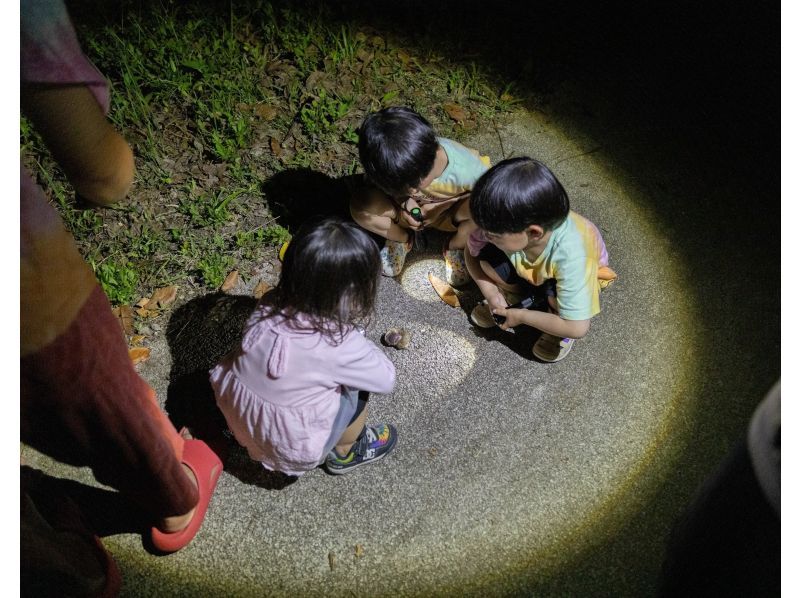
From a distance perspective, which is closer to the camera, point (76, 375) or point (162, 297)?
point (76, 375)

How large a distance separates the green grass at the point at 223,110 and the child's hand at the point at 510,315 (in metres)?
1.18

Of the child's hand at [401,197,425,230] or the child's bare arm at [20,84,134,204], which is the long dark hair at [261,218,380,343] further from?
the child's hand at [401,197,425,230]

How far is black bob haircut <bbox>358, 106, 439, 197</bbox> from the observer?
2279 mm

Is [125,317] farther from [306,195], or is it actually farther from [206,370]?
[306,195]

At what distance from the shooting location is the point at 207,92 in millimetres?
3299

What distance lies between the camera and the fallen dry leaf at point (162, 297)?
8.61 ft

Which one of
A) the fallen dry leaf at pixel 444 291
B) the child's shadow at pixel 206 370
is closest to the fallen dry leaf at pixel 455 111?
the fallen dry leaf at pixel 444 291

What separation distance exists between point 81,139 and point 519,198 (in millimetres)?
1416

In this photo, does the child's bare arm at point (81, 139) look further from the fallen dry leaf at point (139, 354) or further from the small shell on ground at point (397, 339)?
the small shell on ground at point (397, 339)

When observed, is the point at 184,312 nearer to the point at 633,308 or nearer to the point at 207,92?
the point at 207,92

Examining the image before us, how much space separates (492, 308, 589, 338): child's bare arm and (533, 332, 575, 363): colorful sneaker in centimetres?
14

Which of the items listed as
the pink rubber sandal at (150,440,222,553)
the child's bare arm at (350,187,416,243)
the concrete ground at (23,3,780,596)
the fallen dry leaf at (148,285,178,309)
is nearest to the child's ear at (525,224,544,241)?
the concrete ground at (23,3,780,596)

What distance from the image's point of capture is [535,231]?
2102 mm

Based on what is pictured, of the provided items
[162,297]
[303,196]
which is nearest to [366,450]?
[162,297]
